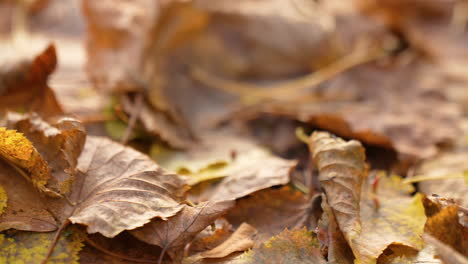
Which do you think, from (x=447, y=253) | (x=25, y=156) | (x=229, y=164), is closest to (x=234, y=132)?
(x=229, y=164)

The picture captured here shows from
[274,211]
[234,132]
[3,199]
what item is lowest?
[234,132]

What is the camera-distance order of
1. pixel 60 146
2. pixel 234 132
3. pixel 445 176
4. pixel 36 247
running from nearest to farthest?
pixel 36 247 → pixel 60 146 → pixel 445 176 → pixel 234 132

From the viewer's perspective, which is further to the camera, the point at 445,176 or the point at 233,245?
the point at 445,176

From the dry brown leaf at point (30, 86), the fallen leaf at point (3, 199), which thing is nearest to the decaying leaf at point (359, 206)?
the fallen leaf at point (3, 199)

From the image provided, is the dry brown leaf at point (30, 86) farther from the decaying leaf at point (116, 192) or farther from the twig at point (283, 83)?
the twig at point (283, 83)

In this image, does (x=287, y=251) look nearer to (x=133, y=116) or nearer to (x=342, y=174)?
(x=342, y=174)

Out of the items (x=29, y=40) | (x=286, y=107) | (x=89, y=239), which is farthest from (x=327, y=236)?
(x=29, y=40)

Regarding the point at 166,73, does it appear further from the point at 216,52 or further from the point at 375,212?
the point at 375,212
